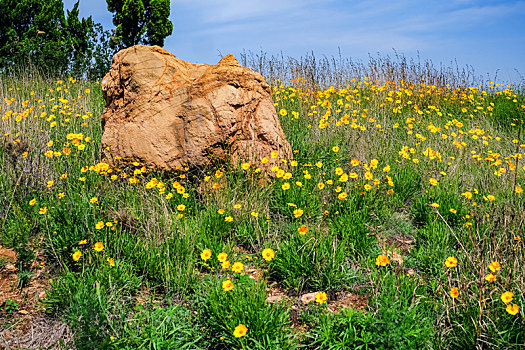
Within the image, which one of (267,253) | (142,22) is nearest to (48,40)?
(142,22)

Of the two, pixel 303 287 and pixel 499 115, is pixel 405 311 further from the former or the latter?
pixel 499 115

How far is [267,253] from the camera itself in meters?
3.15

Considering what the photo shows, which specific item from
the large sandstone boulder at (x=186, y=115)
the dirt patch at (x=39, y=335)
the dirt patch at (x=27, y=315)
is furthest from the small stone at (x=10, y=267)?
the large sandstone boulder at (x=186, y=115)

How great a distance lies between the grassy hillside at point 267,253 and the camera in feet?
Result: 8.65

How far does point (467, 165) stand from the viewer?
5441mm

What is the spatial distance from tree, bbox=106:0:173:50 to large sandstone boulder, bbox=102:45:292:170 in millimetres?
9430

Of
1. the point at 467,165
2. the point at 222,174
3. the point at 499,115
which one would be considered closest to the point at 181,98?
the point at 222,174

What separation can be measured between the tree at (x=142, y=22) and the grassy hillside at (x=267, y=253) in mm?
8864

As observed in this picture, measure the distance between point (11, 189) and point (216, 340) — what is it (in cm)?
301

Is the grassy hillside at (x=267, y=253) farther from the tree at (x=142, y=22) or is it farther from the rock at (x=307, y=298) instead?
the tree at (x=142, y=22)

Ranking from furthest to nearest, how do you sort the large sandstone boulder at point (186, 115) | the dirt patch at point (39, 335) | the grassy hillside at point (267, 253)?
the large sandstone boulder at point (186, 115), the dirt patch at point (39, 335), the grassy hillside at point (267, 253)

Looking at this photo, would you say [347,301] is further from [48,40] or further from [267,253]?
[48,40]

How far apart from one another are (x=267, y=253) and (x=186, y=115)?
2.05 meters

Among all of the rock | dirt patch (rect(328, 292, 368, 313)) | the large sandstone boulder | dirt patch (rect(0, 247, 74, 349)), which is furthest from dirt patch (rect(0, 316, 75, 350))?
the large sandstone boulder
